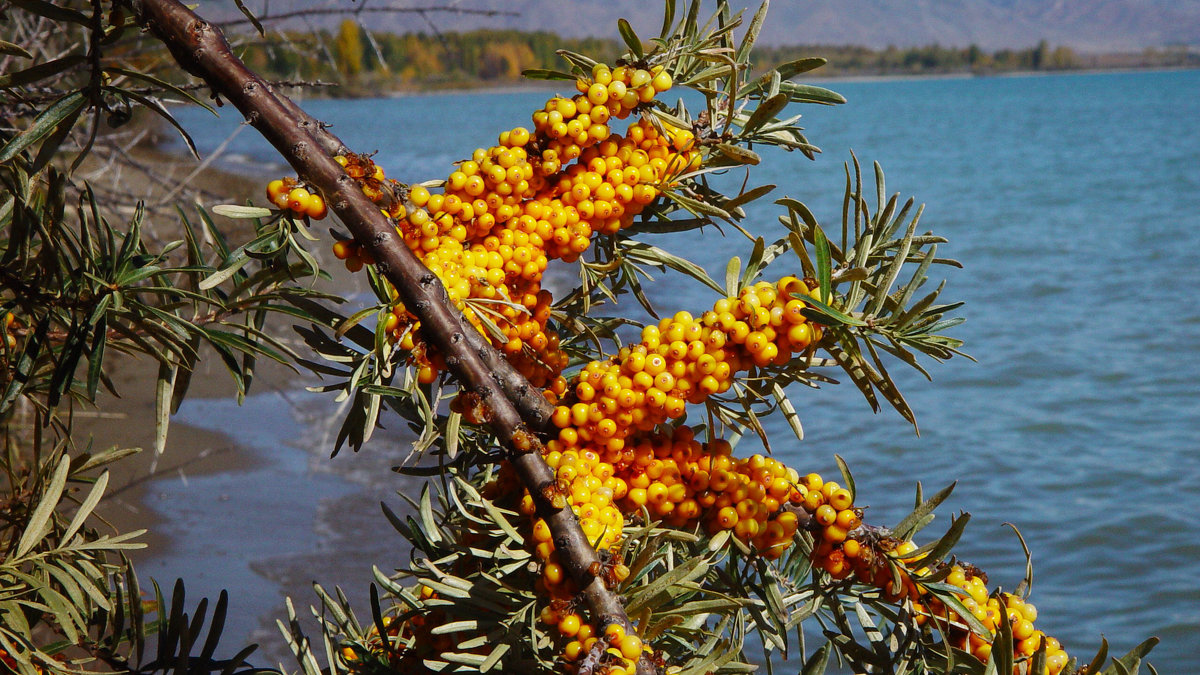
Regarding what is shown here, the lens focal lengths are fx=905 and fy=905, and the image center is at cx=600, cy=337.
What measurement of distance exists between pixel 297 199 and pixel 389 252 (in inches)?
2.9

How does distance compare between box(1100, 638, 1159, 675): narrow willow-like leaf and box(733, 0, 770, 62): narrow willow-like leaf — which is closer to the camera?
box(1100, 638, 1159, 675): narrow willow-like leaf

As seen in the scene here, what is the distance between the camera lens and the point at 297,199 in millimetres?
637

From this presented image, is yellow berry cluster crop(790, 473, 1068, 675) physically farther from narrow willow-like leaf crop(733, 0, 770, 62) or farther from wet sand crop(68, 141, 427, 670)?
wet sand crop(68, 141, 427, 670)

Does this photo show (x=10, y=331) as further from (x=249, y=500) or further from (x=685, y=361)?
(x=249, y=500)

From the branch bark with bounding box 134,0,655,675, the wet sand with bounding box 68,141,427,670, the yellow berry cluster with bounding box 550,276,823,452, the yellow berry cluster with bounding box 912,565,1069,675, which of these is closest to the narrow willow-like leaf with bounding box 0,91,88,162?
the branch bark with bounding box 134,0,655,675

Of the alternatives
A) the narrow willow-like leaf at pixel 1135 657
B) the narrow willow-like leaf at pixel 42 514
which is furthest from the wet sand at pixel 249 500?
the narrow willow-like leaf at pixel 1135 657

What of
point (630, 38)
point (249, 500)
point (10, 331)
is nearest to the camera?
point (630, 38)

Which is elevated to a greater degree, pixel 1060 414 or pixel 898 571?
pixel 898 571

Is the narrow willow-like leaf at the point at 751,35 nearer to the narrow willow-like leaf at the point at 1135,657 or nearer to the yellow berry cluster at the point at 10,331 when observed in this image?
the narrow willow-like leaf at the point at 1135,657

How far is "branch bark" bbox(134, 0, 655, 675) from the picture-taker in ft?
2.02

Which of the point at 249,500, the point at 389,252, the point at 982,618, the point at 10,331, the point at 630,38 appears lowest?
the point at 249,500

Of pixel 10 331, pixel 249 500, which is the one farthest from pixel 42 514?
pixel 249 500

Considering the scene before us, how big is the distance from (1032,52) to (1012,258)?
7346 cm

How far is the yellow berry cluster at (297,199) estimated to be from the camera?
25.1 inches
